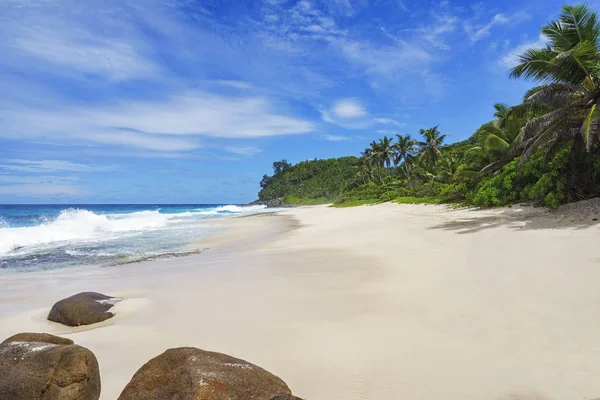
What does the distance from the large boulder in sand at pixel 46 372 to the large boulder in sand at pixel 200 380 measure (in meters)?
0.46

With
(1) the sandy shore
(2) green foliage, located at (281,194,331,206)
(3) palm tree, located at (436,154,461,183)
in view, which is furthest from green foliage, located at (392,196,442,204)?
(2) green foliage, located at (281,194,331,206)

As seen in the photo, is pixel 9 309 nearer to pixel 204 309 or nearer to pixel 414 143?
pixel 204 309

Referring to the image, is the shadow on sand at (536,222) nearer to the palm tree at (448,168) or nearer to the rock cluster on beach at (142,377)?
the rock cluster on beach at (142,377)

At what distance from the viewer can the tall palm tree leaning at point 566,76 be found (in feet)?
41.2

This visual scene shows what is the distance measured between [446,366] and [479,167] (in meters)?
25.9

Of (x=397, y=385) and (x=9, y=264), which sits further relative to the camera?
(x=9, y=264)

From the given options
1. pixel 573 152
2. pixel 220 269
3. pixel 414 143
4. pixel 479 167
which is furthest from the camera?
pixel 414 143

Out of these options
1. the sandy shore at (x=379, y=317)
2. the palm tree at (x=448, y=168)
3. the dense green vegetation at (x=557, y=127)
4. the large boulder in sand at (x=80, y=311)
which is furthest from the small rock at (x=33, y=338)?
the palm tree at (x=448, y=168)

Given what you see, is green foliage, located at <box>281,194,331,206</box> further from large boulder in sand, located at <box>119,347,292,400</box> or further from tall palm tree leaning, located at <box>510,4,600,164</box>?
large boulder in sand, located at <box>119,347,292,400</box>

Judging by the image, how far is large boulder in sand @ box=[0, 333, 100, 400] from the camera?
106 inches

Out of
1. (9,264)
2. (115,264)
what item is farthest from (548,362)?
(9,264)

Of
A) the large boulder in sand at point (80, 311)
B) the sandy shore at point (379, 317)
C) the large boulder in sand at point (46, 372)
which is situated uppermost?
the large boulder in sand at point (46, 372)

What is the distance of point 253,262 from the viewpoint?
379 inches

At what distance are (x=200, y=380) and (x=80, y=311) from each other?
3.79 m
